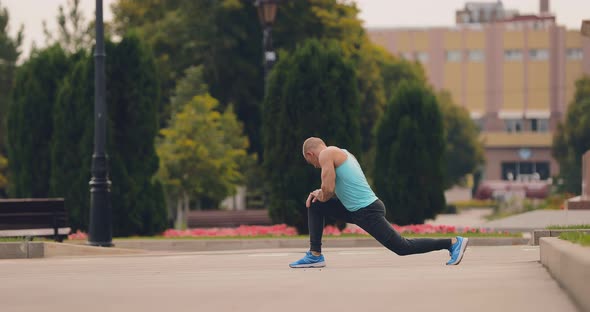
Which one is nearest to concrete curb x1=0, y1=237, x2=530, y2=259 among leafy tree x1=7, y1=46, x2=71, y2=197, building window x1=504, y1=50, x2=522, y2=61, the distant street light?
the distant street light

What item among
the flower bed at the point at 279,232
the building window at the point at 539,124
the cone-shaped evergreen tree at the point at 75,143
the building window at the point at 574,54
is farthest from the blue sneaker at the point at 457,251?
the building window at the point at 539,124

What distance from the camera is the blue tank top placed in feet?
41.2

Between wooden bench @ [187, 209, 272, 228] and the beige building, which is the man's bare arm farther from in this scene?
the beige building

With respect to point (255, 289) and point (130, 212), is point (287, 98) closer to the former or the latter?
point (130, 212)

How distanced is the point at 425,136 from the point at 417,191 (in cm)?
125

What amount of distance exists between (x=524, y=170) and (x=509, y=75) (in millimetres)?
9571

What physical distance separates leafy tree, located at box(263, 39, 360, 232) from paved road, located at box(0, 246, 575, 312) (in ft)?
40.8

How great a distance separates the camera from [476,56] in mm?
127812

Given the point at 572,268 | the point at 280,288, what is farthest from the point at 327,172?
the point at 572,268

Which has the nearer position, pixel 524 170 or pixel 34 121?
pixel 34 121

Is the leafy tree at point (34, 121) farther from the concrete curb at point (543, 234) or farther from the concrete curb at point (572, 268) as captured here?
the concrete curb at point (572, 268)

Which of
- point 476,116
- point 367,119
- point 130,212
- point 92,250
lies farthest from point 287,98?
point 476,116

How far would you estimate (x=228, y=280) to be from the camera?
1120cm

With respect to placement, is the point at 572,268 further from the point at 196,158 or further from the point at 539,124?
the point at 539,124
